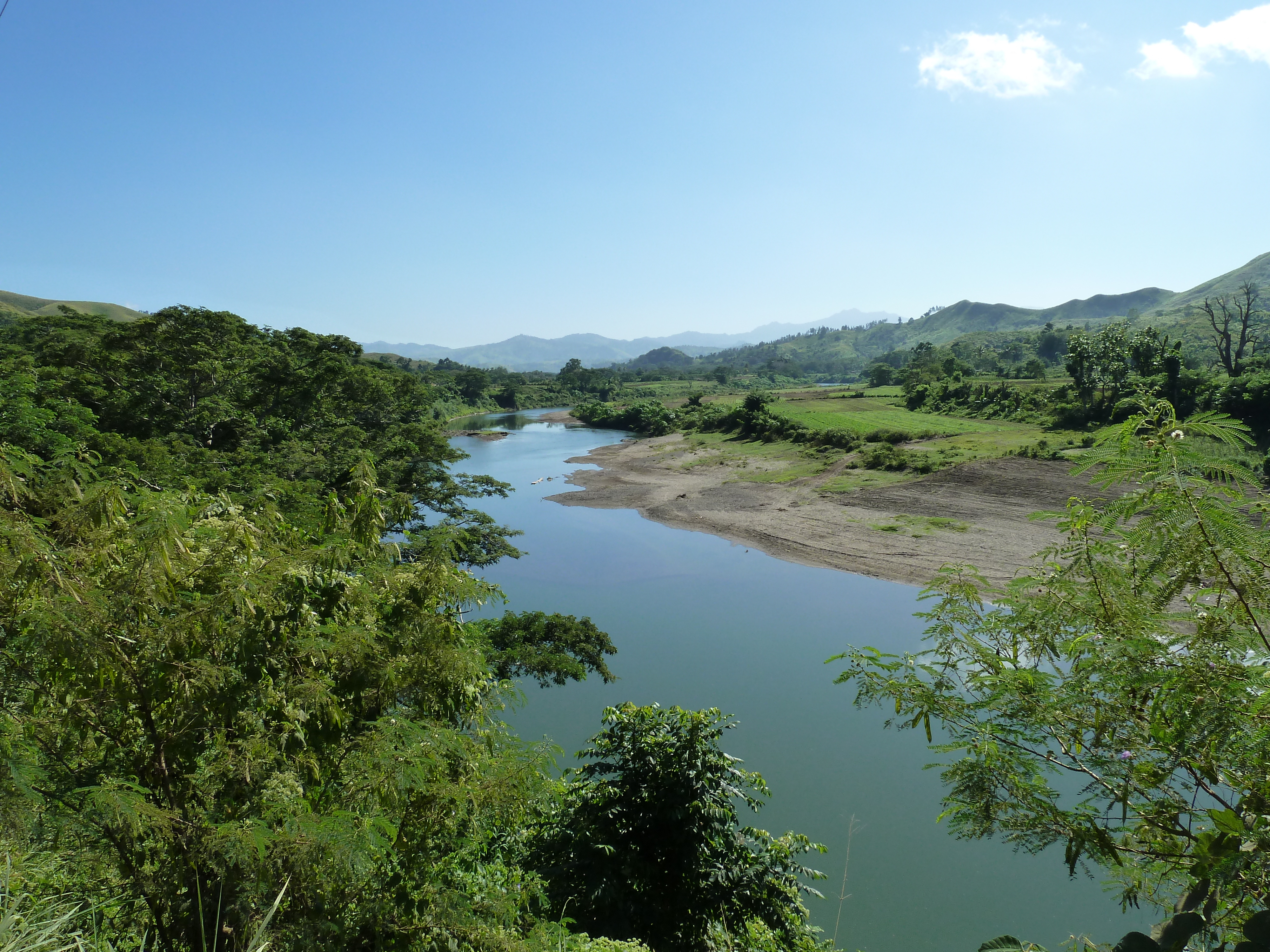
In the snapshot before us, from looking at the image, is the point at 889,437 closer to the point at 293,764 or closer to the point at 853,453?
the point at 853,453

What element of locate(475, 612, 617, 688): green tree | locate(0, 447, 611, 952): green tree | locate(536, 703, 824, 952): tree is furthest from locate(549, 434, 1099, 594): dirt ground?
locate(0, 447, 611, 952): green tree

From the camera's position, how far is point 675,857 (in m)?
5.18

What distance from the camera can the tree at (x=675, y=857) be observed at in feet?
16.3

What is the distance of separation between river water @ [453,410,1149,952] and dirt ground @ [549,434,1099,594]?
1.53 meters

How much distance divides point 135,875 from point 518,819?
1894mm

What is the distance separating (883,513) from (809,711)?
1623cm

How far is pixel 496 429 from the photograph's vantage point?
209ft

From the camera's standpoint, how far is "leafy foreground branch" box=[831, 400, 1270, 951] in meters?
2.30

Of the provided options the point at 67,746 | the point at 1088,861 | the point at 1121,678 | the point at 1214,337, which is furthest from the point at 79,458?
the point at 1214,337

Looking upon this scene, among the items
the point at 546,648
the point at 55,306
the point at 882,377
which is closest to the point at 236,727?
the point at 546,648

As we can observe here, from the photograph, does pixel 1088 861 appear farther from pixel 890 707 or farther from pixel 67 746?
pixel 67 746

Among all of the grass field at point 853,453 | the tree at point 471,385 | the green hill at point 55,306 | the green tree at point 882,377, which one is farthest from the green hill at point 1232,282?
the green hill at point 55,306

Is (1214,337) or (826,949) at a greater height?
(1214,337)

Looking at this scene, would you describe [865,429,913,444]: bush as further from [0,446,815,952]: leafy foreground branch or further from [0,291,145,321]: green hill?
[0,291,145,321]: green hill
